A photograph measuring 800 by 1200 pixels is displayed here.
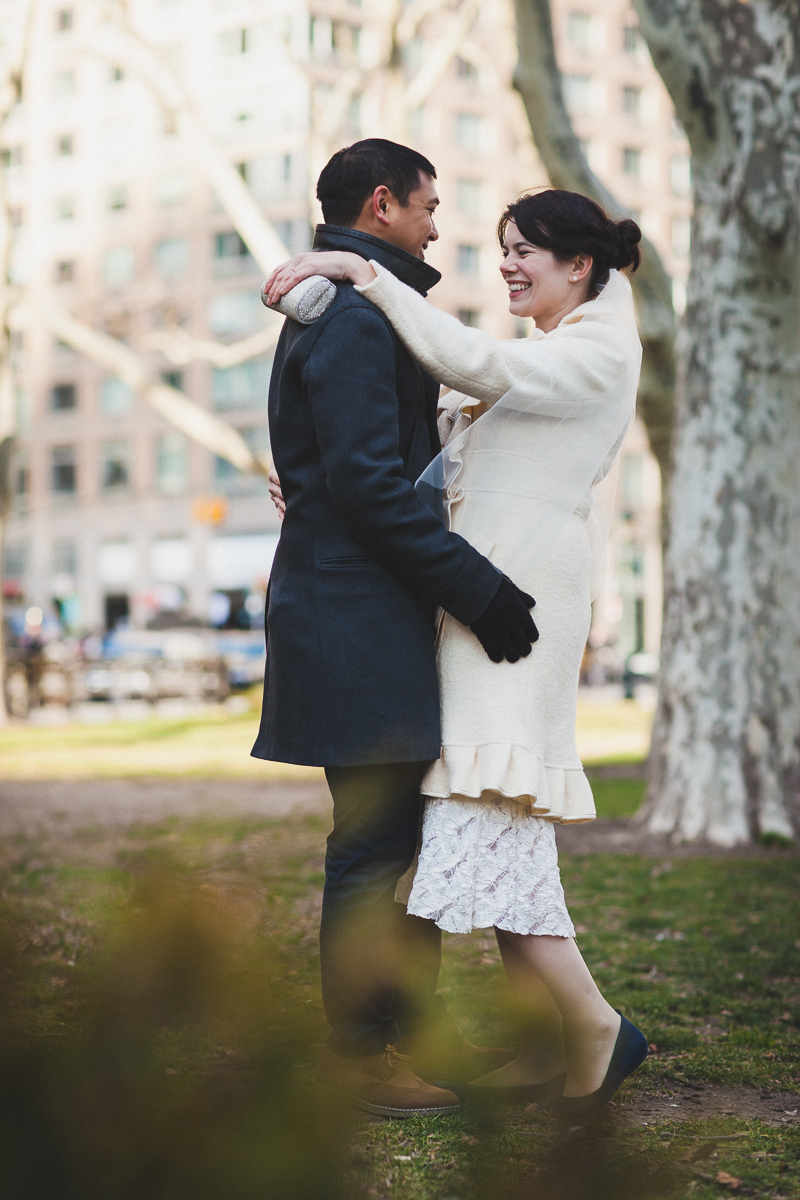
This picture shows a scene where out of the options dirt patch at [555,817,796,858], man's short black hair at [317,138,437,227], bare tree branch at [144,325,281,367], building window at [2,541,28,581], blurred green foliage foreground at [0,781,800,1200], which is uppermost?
bare tree branch at [144,325,281,367]

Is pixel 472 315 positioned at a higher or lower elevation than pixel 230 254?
lower

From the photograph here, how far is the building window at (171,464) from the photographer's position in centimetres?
4503

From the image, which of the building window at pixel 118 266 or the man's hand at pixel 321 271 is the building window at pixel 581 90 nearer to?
the building window at pixel 118 266

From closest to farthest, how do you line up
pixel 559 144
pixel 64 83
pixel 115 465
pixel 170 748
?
pixel 559 144, pixel 170 748, pixel 115 465, pixel 64 83

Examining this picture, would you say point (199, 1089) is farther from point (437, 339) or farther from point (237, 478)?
point (237, 478)

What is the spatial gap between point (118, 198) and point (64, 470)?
10.4 metres

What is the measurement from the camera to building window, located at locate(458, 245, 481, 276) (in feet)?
147

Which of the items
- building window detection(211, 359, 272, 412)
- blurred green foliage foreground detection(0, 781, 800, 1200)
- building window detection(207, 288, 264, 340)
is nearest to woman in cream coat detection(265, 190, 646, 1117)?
blurred green foliage foreground detection(0, 781, 800, 1200)

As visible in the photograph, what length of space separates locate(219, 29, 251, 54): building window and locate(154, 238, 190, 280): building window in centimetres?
662

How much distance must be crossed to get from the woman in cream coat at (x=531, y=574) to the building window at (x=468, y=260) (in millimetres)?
43345

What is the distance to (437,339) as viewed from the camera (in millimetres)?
2408

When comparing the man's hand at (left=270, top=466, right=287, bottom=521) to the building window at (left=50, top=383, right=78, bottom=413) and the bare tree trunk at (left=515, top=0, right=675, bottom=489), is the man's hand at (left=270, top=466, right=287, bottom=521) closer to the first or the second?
the bare tree trunk at (left=515, top=0, right=675, bottom=489)

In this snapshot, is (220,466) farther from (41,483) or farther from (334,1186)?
(334,1186)

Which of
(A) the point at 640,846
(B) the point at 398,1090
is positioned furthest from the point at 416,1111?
(A) the point at 640,846
